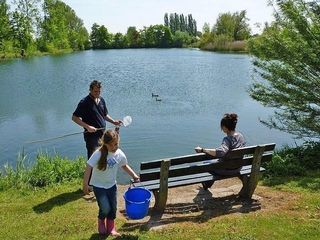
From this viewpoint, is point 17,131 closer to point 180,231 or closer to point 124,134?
point 124,134

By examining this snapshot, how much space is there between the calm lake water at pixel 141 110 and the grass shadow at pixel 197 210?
5355 mm

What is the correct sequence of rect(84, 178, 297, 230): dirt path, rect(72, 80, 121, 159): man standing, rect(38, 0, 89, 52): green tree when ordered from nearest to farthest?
rect(84, 178, 297, 230): dirt path < rect(72, 80, 121, 159): man standing < rect(38, 0, 89, 52): green tree

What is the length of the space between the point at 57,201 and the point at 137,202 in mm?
2301

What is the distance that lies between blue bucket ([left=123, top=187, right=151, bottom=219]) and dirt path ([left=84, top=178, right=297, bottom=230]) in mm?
196

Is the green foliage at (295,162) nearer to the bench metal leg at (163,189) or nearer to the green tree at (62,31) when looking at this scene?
the bench metal leg at (163,189)

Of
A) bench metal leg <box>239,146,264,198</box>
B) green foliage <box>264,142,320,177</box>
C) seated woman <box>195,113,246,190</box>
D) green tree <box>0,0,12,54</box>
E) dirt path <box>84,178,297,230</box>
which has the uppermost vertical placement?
green tree <box>0,0,12,54</box>

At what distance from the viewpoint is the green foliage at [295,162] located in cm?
837

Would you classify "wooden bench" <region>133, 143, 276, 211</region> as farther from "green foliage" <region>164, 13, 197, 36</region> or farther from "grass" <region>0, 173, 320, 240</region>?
"green foliage" <region>164, 13, 197, 36</region>

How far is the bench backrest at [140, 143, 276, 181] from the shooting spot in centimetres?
591

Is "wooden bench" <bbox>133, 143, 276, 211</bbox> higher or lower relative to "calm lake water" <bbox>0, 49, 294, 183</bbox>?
higher

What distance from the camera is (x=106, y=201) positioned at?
5258mm

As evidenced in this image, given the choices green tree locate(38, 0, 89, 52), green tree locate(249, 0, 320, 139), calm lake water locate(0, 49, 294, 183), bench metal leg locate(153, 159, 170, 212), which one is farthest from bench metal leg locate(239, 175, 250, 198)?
green tree locate(38, 0, 89, 52)

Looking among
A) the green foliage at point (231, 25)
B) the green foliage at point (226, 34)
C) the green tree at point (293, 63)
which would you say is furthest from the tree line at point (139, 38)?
the green tree at point (293, 63)

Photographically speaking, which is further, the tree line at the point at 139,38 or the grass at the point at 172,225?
the tree line at the point at 139,38
